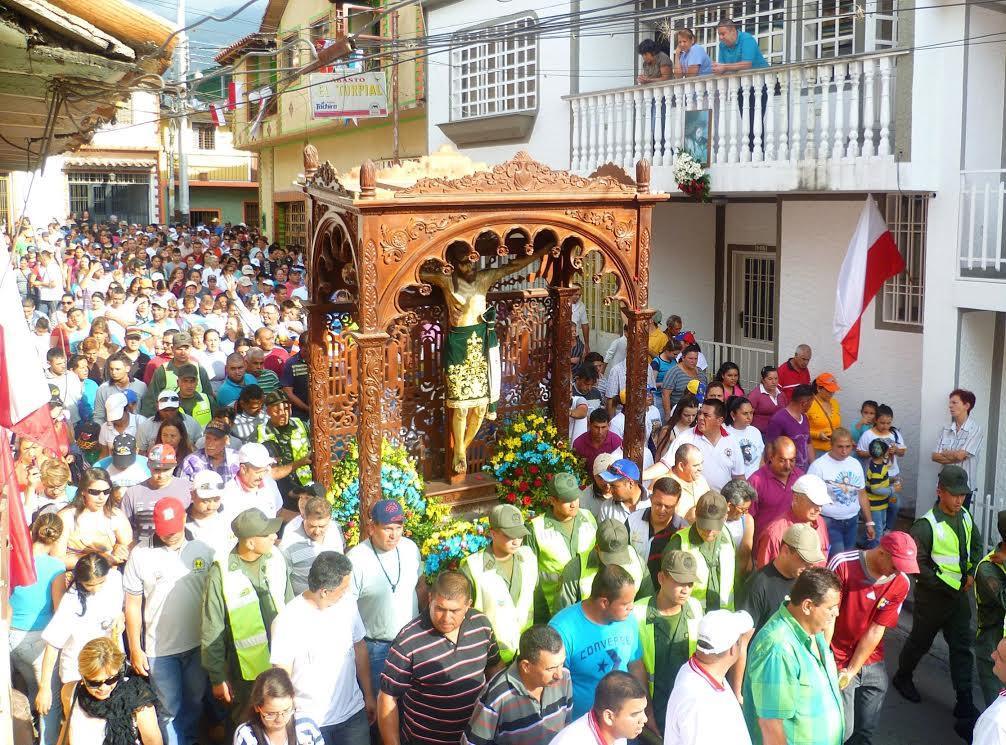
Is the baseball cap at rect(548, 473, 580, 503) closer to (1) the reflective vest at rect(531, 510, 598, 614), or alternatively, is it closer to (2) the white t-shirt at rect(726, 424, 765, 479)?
(1) the reflective vest at rect(531, 510, 598, 614)

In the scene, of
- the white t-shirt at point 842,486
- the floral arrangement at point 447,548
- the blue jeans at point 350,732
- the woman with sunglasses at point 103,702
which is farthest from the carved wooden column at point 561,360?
the woman with sunglasses at point 103,702

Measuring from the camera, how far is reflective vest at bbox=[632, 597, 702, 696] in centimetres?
545

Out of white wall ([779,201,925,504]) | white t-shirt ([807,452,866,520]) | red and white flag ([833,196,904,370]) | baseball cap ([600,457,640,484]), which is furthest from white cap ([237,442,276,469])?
white wall ([779,201,925,504])

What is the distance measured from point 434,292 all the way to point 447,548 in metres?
2.26

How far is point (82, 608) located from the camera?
5.71 metres

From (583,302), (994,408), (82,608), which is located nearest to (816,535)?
(82,608)

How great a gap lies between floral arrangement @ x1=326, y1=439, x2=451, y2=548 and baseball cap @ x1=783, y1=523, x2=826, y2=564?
2.61m

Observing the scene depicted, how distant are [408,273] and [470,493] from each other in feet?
6.96

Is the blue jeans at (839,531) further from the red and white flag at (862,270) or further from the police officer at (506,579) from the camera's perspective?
the police officer at (506,579)

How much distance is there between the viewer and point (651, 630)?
18.1 ft

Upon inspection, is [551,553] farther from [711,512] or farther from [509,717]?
[509,717]

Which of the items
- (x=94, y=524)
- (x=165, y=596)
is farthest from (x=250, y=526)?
(x=94, y=524)

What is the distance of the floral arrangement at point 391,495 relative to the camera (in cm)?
728

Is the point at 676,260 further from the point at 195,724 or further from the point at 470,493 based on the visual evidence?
the point at 195,724
